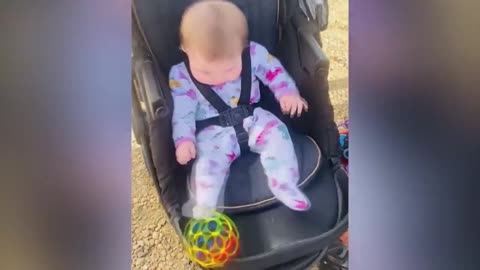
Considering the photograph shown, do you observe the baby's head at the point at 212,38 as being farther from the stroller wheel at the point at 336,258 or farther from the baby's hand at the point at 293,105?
the stroller wheel at the point at 336,258

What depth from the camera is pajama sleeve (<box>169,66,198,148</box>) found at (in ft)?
1.79

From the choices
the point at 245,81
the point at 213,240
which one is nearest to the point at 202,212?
the point at 213,240

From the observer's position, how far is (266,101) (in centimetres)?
56

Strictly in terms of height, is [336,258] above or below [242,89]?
below

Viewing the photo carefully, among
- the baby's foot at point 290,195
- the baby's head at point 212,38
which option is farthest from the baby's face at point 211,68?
the baby's foot at point 290,195

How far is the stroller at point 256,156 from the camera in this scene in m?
0.54

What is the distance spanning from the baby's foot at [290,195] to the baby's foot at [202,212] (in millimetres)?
63

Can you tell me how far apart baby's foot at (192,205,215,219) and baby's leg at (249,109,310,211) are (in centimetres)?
6

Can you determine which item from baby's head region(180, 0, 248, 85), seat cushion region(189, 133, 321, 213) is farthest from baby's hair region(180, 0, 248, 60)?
seat cushion region(189, 133, 321, 213)

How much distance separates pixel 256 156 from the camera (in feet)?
1.81

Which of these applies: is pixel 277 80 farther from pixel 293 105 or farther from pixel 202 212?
pixel 202 212
